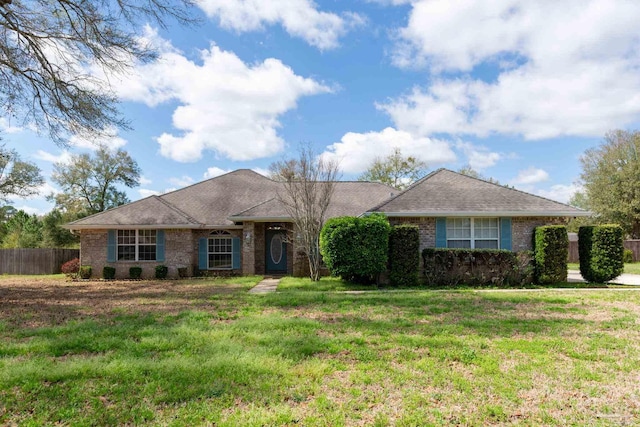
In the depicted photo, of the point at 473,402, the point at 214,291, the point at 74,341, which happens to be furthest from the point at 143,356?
the point at 214,291

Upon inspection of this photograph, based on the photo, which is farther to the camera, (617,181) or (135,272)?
(617,181)

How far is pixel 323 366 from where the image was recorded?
4945 millimetres

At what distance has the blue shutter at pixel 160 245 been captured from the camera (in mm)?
18203

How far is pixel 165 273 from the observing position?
59.1 feet

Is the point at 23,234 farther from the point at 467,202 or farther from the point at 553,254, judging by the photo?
the point at 553,254

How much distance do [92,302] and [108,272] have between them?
27.0 ft

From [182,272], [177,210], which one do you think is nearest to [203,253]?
[182,272]

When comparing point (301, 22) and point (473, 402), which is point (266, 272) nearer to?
point (301, 22)

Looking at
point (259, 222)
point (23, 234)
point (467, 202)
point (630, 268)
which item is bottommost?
point (630, 268)

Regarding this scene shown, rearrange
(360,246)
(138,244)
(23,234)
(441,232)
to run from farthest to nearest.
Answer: (23,234)
(138,244)
(441,232)
(360,246)

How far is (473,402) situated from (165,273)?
648 inches

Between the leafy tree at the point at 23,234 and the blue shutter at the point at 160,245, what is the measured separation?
1858 centimetres

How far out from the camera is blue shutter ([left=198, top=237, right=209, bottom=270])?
1861cm

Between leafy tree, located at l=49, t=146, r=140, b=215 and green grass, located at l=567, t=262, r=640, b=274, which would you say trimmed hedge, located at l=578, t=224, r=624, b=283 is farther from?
leafy tree, located at l=49, t=146, r=140, b=215
